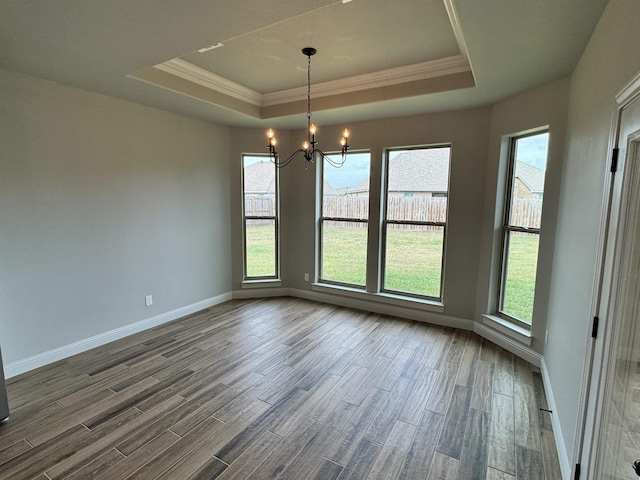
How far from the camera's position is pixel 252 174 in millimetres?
5059

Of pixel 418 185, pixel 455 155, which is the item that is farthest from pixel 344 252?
pixel 455 155

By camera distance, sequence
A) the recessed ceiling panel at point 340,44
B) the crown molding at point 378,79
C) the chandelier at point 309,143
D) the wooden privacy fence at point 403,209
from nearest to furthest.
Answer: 1. the recessed ceiling panel at point 340,44
2. the chandelier at point 309,143
3. the crown molding at point 378,79
4. the wooden privacy fence at point 403,209

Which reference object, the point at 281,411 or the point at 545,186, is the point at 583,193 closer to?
the point at 545,186

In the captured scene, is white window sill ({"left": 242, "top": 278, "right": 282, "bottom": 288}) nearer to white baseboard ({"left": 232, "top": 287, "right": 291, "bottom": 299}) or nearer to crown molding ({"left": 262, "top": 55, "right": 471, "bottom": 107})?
white baseboard ({"left": 232, "top": 287, "right": 291, "bottom": 299})

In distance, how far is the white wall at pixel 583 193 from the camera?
1.55 meters

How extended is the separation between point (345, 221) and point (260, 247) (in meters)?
1.50

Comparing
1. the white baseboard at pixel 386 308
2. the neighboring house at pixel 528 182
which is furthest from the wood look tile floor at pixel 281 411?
the neighboring house at pixel 528 182

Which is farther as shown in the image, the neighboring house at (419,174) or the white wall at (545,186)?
the neighboring house at (419,174)

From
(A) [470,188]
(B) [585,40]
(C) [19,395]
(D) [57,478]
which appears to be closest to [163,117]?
(C) [19,395]

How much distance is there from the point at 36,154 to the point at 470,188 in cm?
458

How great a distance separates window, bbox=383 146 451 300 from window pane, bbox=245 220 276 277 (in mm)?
1902

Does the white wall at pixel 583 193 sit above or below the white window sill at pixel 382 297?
above

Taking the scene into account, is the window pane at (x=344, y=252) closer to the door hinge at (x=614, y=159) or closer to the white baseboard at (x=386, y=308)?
the white baseboard at (x=386, y=308)

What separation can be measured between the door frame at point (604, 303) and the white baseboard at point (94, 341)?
13.9ft
